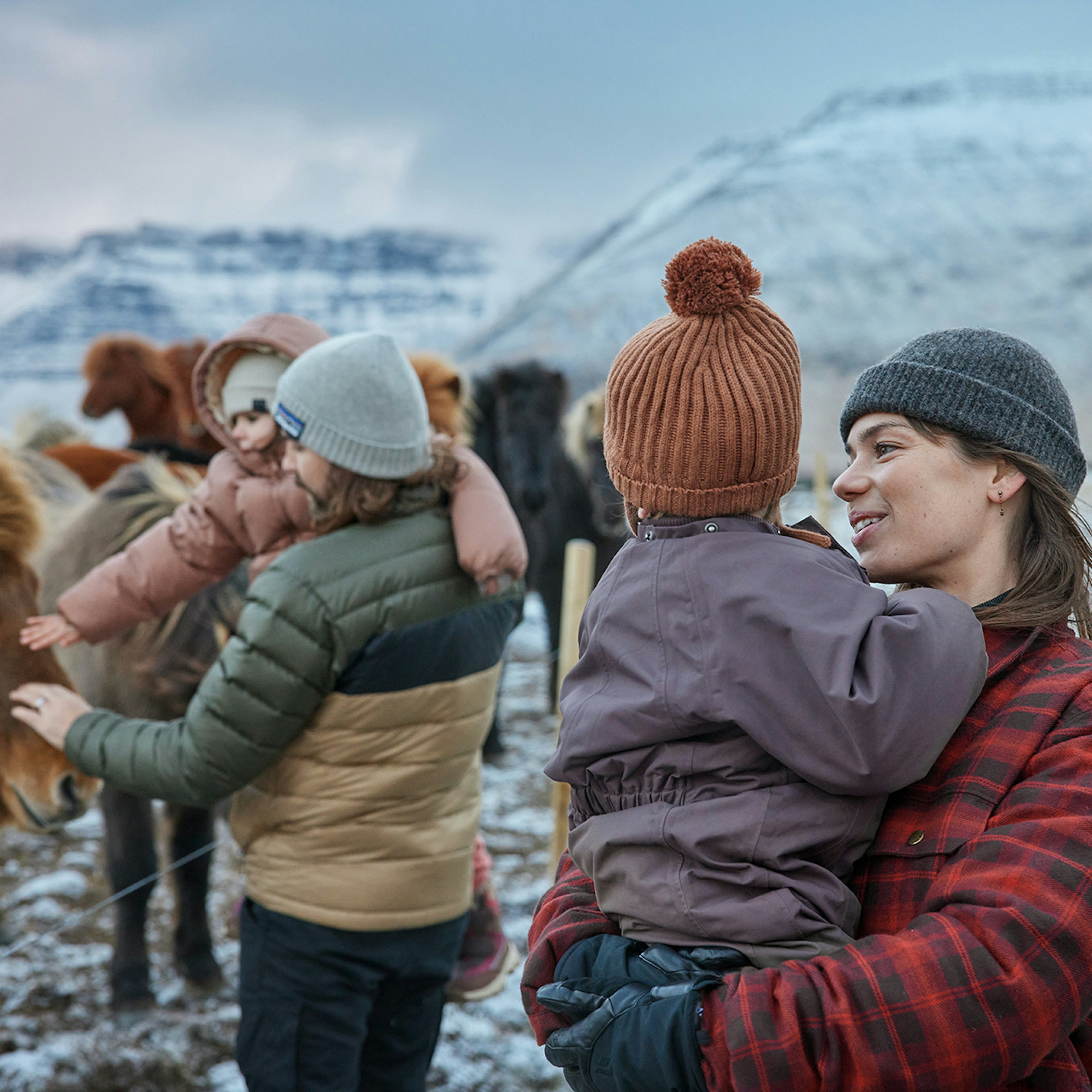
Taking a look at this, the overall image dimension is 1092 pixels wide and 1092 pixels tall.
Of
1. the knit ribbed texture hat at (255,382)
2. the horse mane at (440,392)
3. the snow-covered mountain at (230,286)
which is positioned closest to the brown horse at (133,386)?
the horse mane at (440,392)

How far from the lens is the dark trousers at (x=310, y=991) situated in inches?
69.2

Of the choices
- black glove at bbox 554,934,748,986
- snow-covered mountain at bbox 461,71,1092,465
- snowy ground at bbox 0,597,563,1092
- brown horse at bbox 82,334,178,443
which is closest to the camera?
black glove at bbox 554,934,748,986

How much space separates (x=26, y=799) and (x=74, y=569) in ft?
3.08

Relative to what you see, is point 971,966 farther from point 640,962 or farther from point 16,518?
point 16,518

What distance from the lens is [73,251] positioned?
4894cm

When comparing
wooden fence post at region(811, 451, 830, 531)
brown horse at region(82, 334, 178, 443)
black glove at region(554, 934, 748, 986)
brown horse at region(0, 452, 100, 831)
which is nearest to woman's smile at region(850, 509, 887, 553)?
black glove at region(554, 934, 748, 986)

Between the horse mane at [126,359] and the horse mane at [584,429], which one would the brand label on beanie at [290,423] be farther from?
the horse mane at [584,429]

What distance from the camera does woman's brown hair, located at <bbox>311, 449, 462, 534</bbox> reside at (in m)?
1.80

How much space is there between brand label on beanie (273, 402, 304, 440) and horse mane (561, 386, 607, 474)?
441cm

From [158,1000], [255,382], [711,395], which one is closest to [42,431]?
[158,1000]

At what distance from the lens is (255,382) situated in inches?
89.2

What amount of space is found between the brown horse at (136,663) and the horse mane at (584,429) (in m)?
3.54

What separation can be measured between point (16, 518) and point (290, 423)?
3.29 ft

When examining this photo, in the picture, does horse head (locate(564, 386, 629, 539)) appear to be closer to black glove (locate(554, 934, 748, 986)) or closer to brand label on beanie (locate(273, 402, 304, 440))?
brand label on beanie (locate(273, 402, 304, 440))
